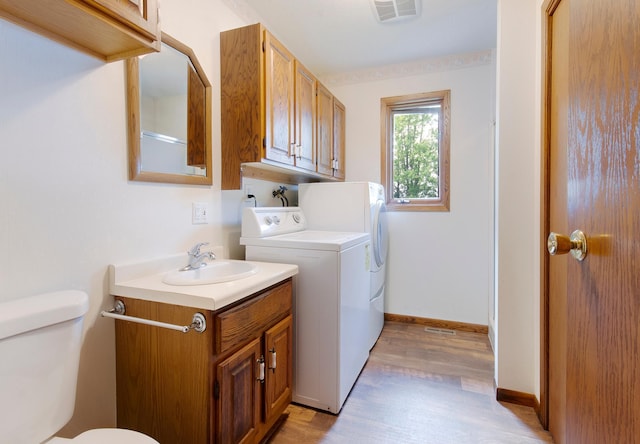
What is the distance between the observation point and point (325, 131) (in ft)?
8.43

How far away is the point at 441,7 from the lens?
2061 mm

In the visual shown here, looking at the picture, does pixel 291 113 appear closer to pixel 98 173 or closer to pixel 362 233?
pixel 362 233

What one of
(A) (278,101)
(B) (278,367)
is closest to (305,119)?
(A) (278,101)

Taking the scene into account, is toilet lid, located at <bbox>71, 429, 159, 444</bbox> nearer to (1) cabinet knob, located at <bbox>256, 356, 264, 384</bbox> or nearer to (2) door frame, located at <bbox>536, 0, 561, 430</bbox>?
(1) cabinet knob, located at <bbox>256, 356, 264, 384</bbox>

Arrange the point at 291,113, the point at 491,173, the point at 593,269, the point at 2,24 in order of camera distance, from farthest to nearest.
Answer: the point at 491,173 → the point at 291,113 → the point at 2,24 → the point at 593,269

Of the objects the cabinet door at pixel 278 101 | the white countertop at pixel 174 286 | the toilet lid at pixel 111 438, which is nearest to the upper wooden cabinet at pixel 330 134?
the cabinet door at pixel 278 101

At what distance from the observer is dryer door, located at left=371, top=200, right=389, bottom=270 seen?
92.4 inches

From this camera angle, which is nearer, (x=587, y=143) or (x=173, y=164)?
(x=587, y=143)

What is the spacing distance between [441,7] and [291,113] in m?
1.26

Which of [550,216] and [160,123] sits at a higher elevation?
[160,123]

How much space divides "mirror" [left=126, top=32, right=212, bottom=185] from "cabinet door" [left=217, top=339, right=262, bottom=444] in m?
0.86

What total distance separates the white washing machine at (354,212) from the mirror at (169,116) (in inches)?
37.5

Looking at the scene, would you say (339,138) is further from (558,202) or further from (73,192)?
(73,192)

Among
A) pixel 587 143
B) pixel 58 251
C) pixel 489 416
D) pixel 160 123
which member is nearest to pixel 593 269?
pixel 587 143
